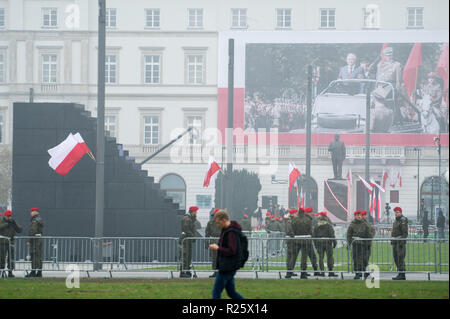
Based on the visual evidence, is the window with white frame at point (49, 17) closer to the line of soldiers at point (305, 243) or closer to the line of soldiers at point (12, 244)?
the line of soldiers at point (12, 244)

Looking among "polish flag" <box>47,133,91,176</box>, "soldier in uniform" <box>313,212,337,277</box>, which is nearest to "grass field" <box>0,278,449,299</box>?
"soldier in uniform" <box>313,212,337,277</box>

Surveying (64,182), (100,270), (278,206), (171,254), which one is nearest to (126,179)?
(64,182)

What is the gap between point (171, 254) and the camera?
2273 centimetres

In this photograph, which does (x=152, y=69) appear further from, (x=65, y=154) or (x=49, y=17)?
(x=65, y=154)

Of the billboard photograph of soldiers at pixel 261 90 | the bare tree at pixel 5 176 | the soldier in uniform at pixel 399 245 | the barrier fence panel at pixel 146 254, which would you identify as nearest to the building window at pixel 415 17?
the billboard photograph of soldiers at pixel 261 90

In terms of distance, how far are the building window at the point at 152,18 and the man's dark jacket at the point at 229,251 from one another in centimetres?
6480

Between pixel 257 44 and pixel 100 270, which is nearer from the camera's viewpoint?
pixel 100 270

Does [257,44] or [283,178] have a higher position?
[257,44]

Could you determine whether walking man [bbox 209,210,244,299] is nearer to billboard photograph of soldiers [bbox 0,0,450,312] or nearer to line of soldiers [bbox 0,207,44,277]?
line of soldiers [bbox 0,207,44,277]

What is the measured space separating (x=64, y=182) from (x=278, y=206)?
4022cm

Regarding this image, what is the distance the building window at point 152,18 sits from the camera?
75500mm

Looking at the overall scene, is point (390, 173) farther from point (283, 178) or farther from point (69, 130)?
point (69, 130)

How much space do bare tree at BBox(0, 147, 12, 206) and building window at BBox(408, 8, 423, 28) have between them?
107ft

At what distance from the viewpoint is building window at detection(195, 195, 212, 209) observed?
238ft
